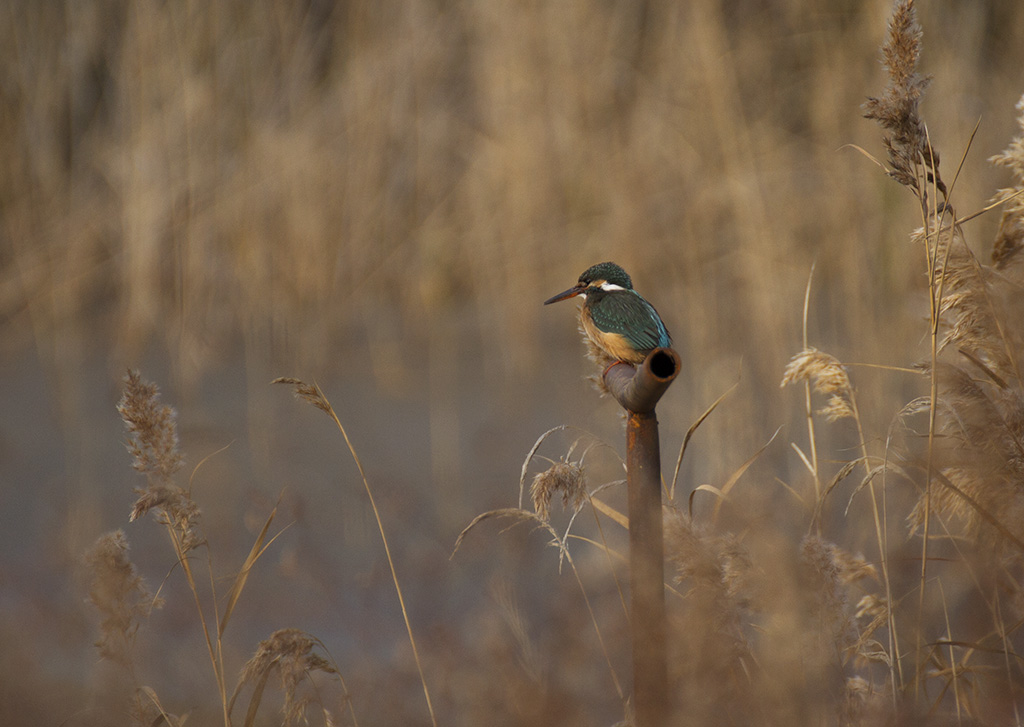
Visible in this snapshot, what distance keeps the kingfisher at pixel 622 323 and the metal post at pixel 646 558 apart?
11cm

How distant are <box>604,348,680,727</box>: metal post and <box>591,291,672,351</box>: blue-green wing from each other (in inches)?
4.4

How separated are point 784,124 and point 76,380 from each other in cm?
290

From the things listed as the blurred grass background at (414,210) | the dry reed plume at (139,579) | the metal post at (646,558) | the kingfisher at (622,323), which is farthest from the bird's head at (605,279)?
the blurred grass background at (414,210)

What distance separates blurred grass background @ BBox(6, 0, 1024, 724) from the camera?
2799 millimetres

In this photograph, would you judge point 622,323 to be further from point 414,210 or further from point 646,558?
point 414,210

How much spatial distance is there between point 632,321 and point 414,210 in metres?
2.42

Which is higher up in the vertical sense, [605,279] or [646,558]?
[605,279]

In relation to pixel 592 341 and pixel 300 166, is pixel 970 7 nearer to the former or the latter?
pixel 300 166

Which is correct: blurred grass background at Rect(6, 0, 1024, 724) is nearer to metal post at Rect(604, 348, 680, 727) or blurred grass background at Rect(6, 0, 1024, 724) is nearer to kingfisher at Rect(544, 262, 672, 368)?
kingfisher at Rect(544, 262, 672, 368)

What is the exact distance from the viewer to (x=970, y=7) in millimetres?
2771

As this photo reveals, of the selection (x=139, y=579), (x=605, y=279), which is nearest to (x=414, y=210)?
(x=605, y=279)

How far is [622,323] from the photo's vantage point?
1.01 metres

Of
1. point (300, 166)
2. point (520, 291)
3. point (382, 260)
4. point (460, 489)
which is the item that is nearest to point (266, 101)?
point (300, 166)

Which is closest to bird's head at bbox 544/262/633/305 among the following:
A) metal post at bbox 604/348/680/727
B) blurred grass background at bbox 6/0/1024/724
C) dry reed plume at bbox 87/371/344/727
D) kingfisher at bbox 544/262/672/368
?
→ kingfisher at bbox 544/262/672/368
